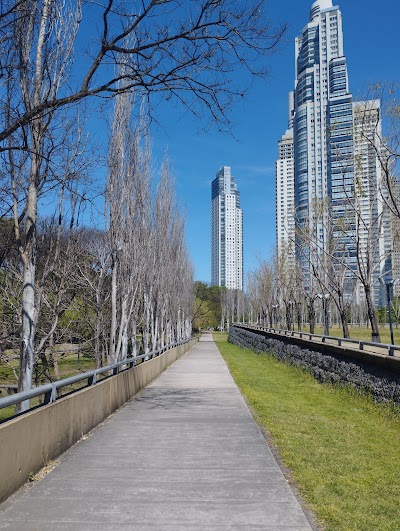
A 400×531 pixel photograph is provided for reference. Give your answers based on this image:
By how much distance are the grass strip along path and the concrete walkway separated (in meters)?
0.30

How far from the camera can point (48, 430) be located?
249 inches

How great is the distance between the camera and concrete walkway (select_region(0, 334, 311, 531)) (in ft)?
14.4

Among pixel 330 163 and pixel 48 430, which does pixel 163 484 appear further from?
pixel 330 163

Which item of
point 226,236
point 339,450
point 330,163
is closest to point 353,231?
point 330,163

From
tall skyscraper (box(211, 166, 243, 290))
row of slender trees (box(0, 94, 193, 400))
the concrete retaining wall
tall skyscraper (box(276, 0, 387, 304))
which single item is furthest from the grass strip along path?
tall skyscraper (box(211, 166, 243, 290))

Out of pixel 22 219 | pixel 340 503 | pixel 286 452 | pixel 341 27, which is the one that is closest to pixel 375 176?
pixel 22 219

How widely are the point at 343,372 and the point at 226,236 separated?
→ 124 metres

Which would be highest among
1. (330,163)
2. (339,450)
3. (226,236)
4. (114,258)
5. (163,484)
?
(226,236)

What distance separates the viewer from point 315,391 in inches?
605

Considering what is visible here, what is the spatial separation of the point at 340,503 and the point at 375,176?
18535 millimetres

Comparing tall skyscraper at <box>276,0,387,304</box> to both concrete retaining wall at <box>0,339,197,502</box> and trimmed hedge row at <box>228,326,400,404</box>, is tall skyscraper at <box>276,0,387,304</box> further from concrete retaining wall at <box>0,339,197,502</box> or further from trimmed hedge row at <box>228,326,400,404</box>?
concrete retaining wall at <box>0,339,197,502</box>

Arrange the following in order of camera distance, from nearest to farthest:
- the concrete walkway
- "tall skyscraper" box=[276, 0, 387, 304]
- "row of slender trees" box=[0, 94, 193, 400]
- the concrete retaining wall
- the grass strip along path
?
the concrete walkway, the grass strip along path, the concrete retaining wall, "row of slender trees" box=[0, 94, 193, 400], "tall skyscraper" box=[276, 0, 387, 304]


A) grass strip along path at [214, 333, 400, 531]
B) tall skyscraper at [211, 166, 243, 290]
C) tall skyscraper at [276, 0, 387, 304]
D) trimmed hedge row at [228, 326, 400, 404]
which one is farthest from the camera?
tall skyscraper at [211, 166, 243, 290]

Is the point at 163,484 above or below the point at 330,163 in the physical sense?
below
